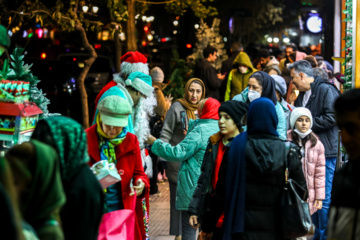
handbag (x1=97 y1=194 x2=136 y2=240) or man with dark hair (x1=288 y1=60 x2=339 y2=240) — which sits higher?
man with dark hair (x1=288 y1=60 x2=339 y2=240)

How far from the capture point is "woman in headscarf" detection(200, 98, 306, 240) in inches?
205

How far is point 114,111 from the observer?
573 centimetres

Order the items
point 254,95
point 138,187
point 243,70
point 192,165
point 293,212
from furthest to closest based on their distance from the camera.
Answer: point 243,70, point 254,95, point 192,165, point 138,187, point 293,212

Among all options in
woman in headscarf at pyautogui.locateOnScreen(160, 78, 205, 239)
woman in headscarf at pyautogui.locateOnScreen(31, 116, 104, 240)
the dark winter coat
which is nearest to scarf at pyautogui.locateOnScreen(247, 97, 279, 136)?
the dark winter coat

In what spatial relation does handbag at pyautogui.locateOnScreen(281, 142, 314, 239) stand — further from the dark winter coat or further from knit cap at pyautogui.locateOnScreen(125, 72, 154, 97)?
knit cap at pyautogui.locateOnScreen(125, 72, 154, 97)

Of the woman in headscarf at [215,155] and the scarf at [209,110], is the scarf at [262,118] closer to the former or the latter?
the woman in headscarf at [215,155]

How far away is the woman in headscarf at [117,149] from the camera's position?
5766mm

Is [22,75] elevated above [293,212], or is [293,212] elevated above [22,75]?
[22,75]

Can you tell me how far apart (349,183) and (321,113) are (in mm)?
5513

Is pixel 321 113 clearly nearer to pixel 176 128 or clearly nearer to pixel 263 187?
pixel 176 128

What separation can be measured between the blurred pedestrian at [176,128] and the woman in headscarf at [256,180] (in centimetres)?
332

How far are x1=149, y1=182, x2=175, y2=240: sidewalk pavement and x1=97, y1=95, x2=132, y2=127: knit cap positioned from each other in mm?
3663

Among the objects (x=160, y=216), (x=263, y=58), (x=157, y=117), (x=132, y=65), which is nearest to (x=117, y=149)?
(x=132, y=65)

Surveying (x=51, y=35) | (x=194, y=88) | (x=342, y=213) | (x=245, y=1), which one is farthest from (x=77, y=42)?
(x=342, y=213)
